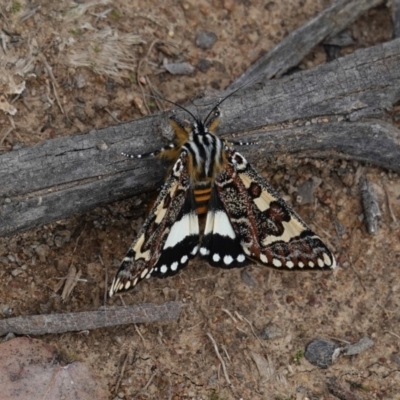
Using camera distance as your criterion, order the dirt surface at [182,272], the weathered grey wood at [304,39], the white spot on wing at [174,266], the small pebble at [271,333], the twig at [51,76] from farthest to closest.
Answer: the weathered grey wood at [304,39]
the twig at [51,76]
the small pebble at [271,333]
the dirt surface at [182,272]
the white spot on wing at [174,266]

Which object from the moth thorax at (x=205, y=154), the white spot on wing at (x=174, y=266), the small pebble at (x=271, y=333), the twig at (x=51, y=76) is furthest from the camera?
the twig at (x=51, y=76)

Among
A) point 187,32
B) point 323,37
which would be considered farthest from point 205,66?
point 323,37

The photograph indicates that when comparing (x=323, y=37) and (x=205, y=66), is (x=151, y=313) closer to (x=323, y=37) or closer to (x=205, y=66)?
(x=205, y=66)

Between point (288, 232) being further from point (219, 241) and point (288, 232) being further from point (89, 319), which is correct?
point (89, 319)

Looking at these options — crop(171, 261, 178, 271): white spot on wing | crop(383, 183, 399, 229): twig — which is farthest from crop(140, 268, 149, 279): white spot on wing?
crop(383, 183, 399, 229): twig

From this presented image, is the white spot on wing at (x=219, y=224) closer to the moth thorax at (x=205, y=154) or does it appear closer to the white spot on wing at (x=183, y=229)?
the white spot on wing at (x=183, y=229)

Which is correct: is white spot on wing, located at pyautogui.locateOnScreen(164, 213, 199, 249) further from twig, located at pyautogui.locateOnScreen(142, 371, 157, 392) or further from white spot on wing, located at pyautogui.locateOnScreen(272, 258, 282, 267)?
twig, located at pyautogui.locateOnScreen(142, 371, 157, 392)

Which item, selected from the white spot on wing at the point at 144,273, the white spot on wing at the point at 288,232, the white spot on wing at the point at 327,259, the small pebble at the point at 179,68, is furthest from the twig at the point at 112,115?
the white spot on wing at the point at 327,259
